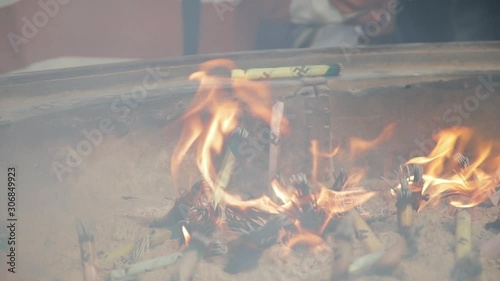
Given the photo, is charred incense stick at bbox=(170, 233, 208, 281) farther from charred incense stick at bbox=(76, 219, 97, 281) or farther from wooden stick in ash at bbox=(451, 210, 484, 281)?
wooden stick in ash at bbox=(451, 210, 484, 281)

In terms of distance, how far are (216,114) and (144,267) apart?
130 centimetres

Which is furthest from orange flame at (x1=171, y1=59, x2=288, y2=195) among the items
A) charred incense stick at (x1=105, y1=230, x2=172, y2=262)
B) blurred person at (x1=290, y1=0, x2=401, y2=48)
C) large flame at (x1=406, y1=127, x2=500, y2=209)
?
blurred person at (x1=290, y1=0, x2=401, y2=48)

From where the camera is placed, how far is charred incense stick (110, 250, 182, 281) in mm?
3340

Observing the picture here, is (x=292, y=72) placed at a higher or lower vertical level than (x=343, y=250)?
higher

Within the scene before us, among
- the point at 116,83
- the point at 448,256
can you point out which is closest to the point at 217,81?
the point at 116,83

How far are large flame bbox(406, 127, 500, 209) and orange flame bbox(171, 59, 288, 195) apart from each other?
1140 mm

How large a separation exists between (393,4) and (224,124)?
2525 millimetres

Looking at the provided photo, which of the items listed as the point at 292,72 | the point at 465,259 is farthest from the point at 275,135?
the point at 465,259

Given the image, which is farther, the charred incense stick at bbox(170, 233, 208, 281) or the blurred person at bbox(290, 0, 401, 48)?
the blurred person at bbox(290, 0, 401, 48)

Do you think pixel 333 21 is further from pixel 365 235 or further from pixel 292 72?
pixel 365 235

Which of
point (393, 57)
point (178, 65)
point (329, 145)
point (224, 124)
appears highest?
point (178, 65)

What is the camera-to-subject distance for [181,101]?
13.7ft

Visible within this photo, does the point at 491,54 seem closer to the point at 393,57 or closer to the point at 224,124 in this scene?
the point at 393,57

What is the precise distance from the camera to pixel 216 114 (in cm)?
421
